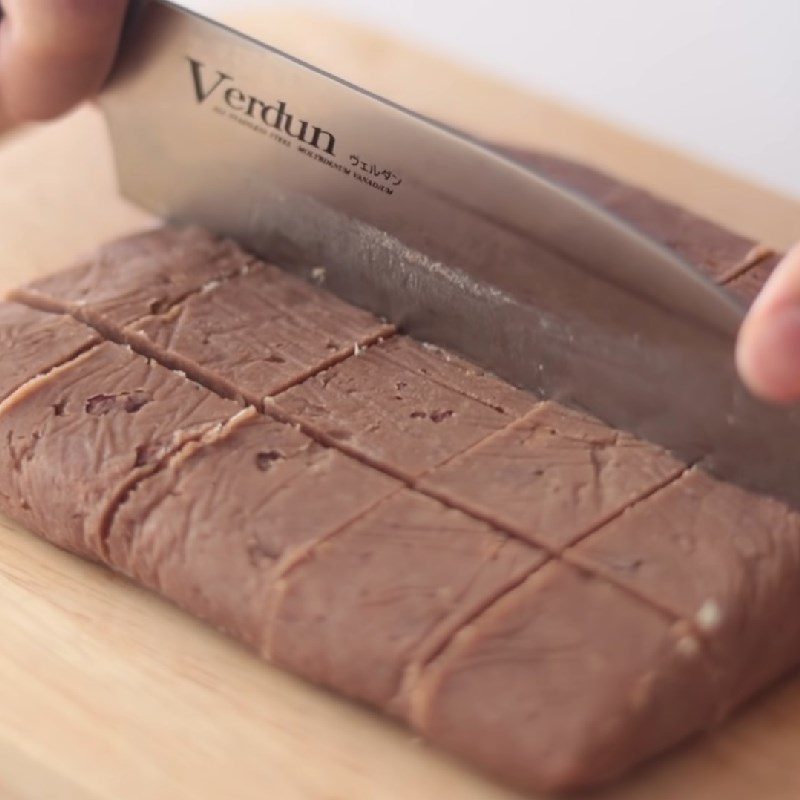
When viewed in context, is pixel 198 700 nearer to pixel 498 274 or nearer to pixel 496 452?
pixel 496 452

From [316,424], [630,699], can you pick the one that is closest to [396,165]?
[316,424]

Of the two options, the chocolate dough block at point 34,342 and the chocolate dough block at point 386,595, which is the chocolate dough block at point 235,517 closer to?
the chocolate dough block at point 386,595

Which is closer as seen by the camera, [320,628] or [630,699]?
[630,699]

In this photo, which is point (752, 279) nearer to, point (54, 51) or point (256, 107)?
point (256, 107)

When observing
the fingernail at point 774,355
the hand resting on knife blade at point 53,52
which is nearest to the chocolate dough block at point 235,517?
the fingernail at point 774,355

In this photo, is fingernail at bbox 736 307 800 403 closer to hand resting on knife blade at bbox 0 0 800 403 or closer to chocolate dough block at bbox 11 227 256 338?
chocolate dough block at bbox 11 227 256 338

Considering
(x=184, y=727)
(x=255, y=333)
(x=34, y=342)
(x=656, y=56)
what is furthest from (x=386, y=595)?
(x=656, y=56)
